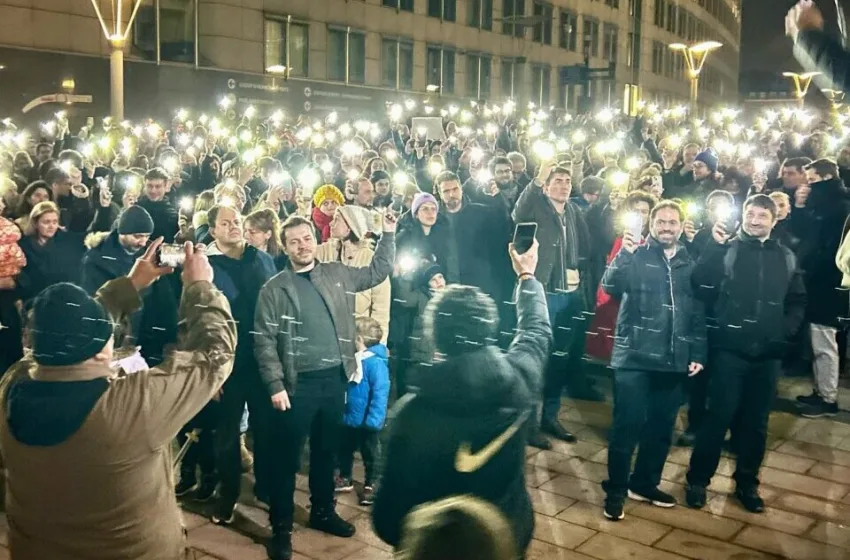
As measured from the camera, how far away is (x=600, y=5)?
5272cm

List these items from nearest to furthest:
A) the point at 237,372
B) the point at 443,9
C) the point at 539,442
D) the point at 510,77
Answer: the point at 237,372 < the point at 539,442 < the point at 443,9 < the point at 510,77

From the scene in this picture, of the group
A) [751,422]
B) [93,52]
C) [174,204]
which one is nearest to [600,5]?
[93,52]

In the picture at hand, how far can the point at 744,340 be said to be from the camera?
5.90 meters

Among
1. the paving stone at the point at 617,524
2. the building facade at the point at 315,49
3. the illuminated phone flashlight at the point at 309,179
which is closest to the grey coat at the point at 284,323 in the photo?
the paving stone at the point at 617,524

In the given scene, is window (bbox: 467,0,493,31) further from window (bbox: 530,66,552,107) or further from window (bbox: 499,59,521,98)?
window (bbox: 530,66,552,107)

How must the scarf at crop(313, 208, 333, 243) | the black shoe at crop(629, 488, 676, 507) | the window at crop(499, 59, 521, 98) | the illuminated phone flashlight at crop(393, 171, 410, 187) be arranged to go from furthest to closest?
the window at crop(499, 59, 521, 98), the illuminated phone flashlight at crop(393, 171, 410, 187), the scarf at crop(313, 208, 333, 243), the black shoe at crop(629, 488, 676, 507)

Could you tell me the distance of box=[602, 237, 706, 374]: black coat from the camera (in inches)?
234

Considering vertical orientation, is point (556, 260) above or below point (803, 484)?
above

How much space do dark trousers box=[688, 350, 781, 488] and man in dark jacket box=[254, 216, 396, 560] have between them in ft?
7.46

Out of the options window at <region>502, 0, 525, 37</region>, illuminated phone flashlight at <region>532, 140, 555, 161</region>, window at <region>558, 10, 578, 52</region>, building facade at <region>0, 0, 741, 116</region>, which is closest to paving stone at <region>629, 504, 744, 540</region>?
illuminated phone flashlight at <region>532, 140, 555, 161</region>

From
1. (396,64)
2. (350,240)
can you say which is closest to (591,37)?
(396,64)

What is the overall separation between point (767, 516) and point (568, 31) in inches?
1773

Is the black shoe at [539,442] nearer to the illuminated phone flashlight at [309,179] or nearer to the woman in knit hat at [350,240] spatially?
the woman in knit hat at [350,240]

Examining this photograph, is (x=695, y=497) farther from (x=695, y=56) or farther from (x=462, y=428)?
(x=695, y=56)
